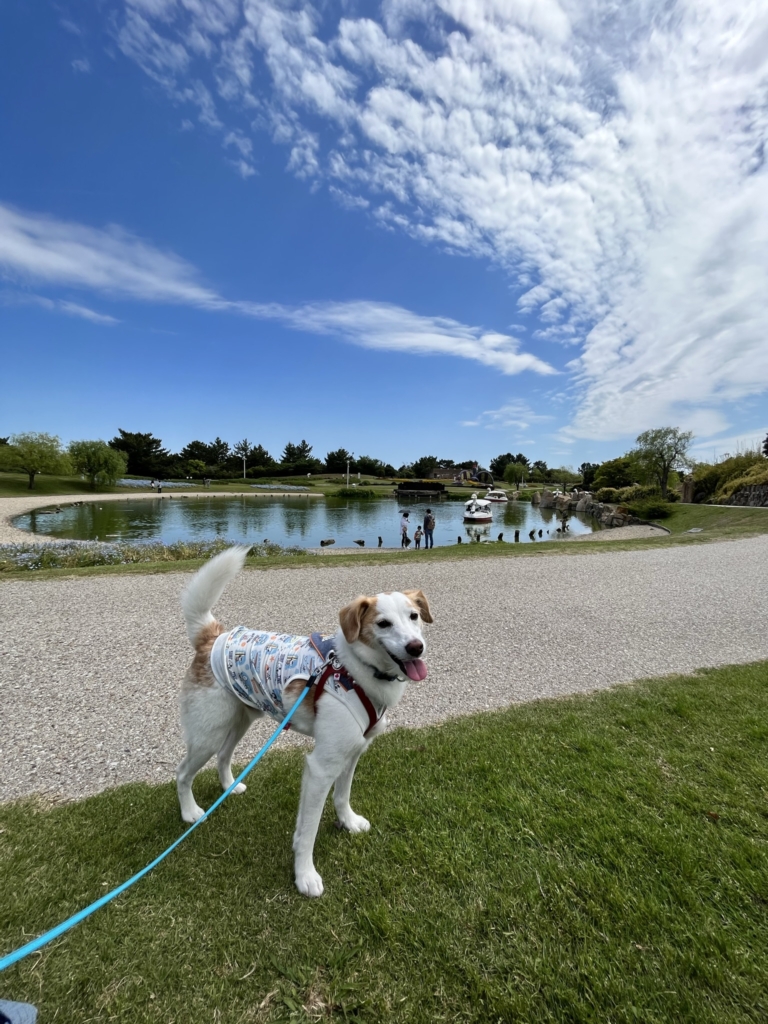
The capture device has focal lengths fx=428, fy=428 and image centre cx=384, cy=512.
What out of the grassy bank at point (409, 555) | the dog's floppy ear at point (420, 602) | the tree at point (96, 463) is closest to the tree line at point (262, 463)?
the tree at point (96, 463)

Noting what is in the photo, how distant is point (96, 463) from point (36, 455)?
6724mm

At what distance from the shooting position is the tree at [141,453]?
89812 mm

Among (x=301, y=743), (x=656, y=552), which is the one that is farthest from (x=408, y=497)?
(x=301, y=743)

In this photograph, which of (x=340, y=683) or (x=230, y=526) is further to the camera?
(x=230, y=526)

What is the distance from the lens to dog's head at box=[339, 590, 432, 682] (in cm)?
220

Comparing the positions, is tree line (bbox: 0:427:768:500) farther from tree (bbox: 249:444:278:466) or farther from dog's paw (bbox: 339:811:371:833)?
dog's paw (bbox: 339:811:371:833)

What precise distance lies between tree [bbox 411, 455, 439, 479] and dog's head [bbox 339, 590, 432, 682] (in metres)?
121

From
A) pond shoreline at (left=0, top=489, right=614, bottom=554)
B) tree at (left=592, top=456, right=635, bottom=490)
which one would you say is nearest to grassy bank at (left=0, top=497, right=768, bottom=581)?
pond shoreline at (left=0, top=489, right=614, bottom=554)

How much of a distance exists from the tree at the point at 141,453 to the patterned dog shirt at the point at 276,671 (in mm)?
101134

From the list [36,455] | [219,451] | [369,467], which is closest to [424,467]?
[369,467]

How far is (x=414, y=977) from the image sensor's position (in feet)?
5.99

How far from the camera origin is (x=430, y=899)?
2.18 metres

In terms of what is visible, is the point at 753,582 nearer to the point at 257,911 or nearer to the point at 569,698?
the point at 569,698

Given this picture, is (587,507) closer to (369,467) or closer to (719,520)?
Result: (719,520)
